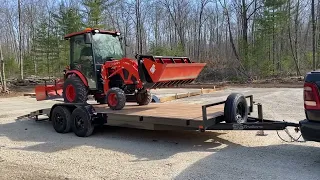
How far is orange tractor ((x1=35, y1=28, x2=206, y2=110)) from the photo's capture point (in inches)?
298

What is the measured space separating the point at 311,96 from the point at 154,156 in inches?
110

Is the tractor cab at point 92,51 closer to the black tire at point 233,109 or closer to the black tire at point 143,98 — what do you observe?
the black tire at point 143,98

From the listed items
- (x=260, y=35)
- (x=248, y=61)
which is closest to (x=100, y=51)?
(x=248, y=61)

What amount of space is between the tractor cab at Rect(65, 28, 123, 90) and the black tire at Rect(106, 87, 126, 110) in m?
0.99

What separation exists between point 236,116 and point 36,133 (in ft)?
16.1

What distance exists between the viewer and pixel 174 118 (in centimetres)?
648

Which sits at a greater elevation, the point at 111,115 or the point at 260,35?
the point at 260,35

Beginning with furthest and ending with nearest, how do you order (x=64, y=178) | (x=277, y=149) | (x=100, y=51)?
(x=100, y=51), (x=277, y=149), (x=64, y=178)

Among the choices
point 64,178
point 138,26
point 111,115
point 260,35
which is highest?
point 138,26

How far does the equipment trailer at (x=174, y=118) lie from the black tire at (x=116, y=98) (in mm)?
247

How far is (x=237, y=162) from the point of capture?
544 cm

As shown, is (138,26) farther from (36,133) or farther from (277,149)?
(277,149)

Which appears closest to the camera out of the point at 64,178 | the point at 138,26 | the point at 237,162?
the point at 64,178

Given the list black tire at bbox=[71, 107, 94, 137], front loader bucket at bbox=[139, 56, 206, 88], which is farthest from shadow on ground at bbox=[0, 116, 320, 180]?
front loader bucket at bbox=[139, 56, 206, 88]
